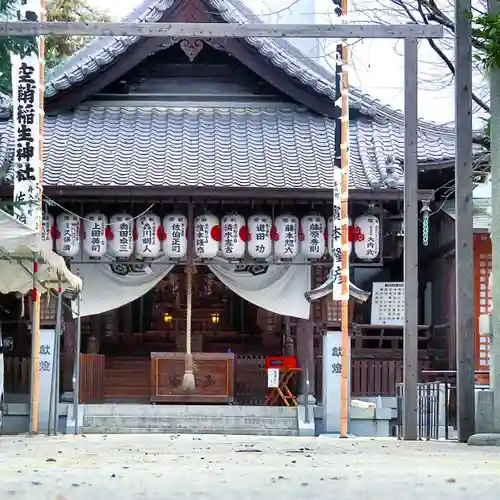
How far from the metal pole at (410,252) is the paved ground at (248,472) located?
4.18ft

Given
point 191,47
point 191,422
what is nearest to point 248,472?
point 191,422

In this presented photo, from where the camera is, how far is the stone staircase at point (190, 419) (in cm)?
1769

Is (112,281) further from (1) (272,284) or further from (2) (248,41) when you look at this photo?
(2) (248,41)

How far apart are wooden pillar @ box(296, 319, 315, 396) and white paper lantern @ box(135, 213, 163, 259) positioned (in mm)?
3052

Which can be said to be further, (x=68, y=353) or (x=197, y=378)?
(x=197, y=378)

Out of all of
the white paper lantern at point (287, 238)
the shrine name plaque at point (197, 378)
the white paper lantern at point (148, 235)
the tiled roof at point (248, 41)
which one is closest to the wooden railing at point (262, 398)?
the shrine name plaque at point (197, 378)

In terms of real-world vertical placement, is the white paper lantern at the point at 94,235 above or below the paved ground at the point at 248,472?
above

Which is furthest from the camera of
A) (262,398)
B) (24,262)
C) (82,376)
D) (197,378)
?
(262,398)

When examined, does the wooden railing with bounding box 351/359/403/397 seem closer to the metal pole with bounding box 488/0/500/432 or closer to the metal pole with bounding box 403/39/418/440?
the metal pole with bounding box 403/39/418/440

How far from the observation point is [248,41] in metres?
20.2

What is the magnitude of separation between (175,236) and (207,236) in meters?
0.60

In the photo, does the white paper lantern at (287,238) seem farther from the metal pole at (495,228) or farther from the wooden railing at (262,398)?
the metal pole at (495,228)

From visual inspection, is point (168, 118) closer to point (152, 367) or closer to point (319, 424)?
point (152, 367)

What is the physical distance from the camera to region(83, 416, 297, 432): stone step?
17.8 metres
